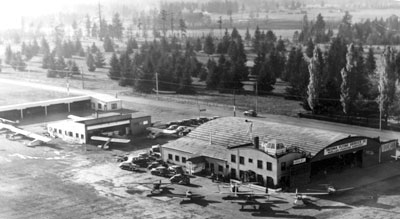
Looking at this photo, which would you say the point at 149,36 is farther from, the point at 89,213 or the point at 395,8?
the point at 89,213

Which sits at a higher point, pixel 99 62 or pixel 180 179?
pixel 99 62

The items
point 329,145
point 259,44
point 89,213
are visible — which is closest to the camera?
point 89,213

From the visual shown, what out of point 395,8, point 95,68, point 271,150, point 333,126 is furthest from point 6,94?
point 395,8

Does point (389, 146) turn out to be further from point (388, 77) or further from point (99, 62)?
point (99, 62)

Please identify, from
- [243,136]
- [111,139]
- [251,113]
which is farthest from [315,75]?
[111,139]

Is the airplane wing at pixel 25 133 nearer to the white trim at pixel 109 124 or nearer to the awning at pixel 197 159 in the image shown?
the white trim at pixel 109 124

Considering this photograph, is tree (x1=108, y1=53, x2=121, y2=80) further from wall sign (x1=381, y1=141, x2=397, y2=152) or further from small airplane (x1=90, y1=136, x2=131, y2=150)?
wall sign (x1=381, y1=141, x2=397, y2=152)

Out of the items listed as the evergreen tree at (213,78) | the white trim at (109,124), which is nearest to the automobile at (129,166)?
the white trim at (109,124)
